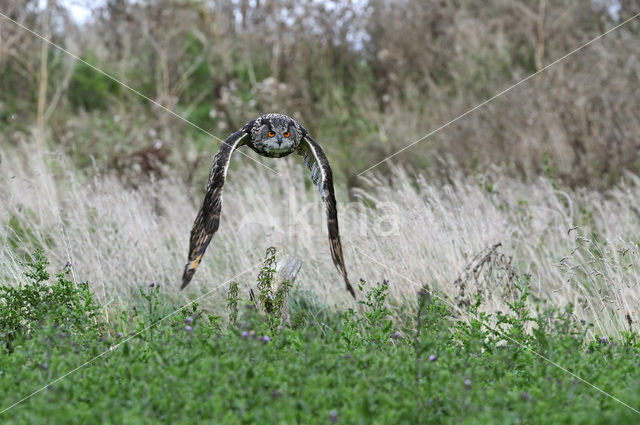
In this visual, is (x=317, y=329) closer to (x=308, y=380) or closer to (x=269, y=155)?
(x=269, y=155)

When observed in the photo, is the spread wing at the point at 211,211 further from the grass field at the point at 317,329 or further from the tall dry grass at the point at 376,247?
the tall dry grass at the point at 376,247

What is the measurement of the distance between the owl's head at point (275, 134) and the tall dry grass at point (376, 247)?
155cm

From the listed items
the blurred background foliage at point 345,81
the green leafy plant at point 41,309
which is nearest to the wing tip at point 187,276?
the green leafy plant at point 41,309

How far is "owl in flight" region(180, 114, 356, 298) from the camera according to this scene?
9.77 ft

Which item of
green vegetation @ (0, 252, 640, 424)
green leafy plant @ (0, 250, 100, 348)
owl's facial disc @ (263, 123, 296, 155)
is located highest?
owl's facial disc @ (263, 123, 296, 155)

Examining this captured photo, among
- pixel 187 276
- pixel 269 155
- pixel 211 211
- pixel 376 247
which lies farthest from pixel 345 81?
pixel 187 276

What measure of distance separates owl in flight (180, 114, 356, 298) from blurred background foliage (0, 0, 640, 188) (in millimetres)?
5131

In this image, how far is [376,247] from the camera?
194 inches

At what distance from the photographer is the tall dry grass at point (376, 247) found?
4668 millimetres

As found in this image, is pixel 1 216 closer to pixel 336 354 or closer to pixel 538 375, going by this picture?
pixel 336 354

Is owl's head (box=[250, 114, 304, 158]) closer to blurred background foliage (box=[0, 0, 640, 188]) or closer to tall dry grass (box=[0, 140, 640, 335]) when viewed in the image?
tall dry grass (box=[0, 140, 640, 335])

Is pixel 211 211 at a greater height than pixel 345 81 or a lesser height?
lesser

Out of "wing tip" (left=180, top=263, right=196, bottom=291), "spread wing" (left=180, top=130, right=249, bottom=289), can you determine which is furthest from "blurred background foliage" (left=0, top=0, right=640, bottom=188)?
"wing tip" (left=180, top=263, right=196, bottom=291)

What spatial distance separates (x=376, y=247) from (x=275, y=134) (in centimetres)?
196
